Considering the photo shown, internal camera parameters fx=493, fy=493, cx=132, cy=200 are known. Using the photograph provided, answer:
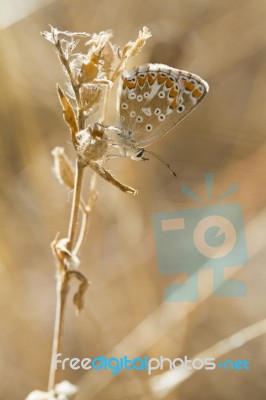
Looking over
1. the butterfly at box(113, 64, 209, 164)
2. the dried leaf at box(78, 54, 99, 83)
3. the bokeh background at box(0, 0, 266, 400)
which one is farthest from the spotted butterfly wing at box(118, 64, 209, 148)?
the bokeh background at box(0, 0, 266, 400)

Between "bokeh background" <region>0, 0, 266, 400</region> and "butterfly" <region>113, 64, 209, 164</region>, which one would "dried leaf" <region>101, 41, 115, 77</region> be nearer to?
"butterfly" <region>113, 64, 209, 164</region>

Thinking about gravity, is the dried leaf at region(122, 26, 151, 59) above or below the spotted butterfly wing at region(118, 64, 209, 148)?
above

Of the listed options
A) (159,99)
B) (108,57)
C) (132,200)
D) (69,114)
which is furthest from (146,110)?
(132,200)

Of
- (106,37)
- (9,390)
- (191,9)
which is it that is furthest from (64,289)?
(191,9)

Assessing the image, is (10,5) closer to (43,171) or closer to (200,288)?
(43,171)

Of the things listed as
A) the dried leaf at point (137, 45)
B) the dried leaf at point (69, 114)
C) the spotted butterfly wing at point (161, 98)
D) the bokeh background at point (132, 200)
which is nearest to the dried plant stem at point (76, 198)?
the dried leaf at point (69, 114)

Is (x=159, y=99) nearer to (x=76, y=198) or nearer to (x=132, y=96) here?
(x=132, y=96)

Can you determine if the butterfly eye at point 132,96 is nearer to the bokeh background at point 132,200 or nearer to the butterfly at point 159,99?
the butterfly at point 159,99
